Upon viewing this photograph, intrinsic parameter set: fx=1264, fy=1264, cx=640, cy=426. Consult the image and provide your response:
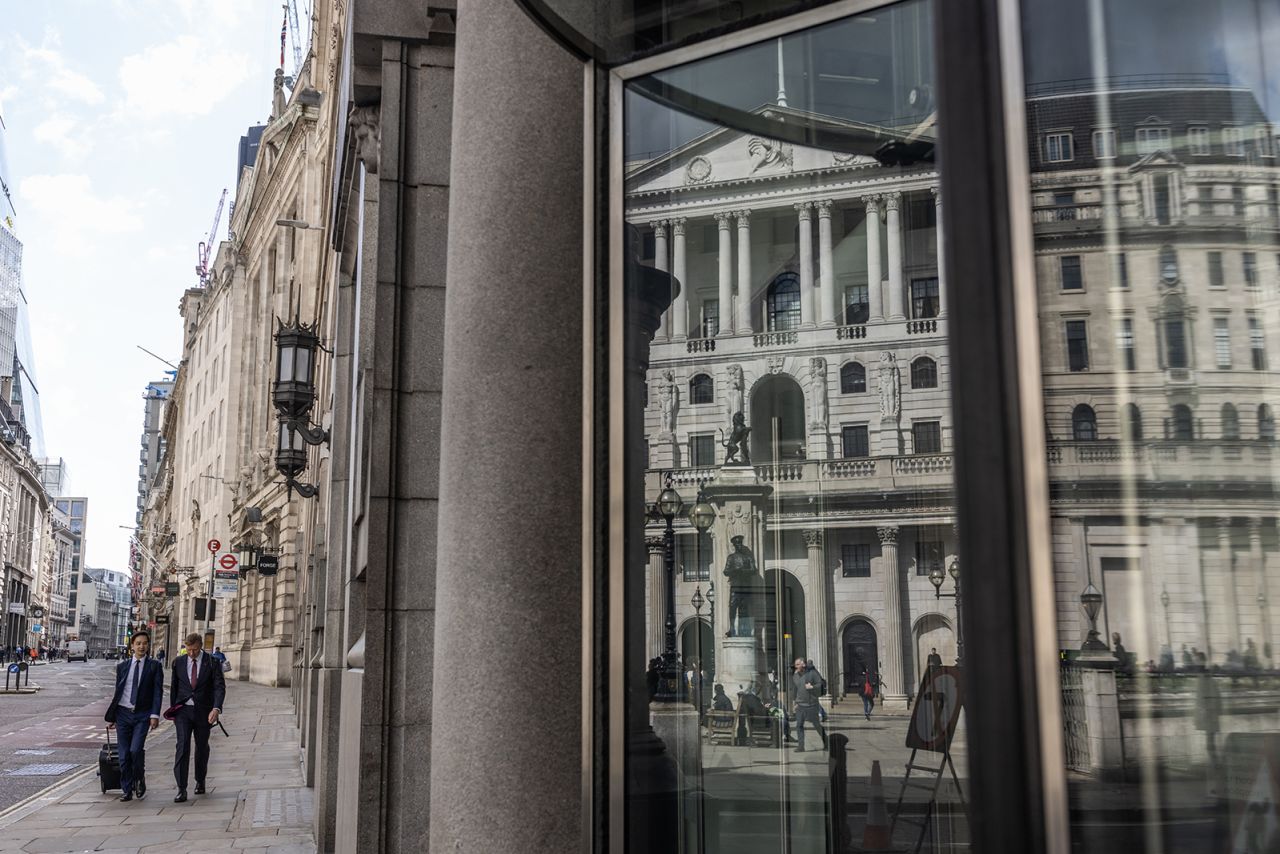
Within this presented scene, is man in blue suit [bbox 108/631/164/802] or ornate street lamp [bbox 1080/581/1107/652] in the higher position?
ornate street lamp [bbox 1080/581/1107/652]

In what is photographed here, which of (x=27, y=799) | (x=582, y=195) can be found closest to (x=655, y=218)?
(x=582, y=195)

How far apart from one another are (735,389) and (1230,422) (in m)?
1.75

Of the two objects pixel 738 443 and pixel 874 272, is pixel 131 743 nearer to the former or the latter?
pixel 738 443

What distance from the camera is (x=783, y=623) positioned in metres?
4.17

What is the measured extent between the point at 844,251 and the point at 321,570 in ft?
43.7

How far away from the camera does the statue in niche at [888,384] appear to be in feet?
13.5

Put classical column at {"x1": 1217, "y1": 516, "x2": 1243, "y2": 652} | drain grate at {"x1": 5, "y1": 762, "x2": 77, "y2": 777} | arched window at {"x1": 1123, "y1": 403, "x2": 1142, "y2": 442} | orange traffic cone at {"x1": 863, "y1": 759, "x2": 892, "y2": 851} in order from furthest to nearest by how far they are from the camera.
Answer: drain grate at {"x1": 5, "y1": 762, "x2": 77, "y2": 777} < orange traffic cone at {"x1": 863, "y1": 759, "x2": 892, "y2": 851} < arched window at {"x1": 1123, "y1": 403, "x2": 1142, "y2": 442} < classical column at {"x1": 1217, "y1": 516, "x2": 1243, "y2": 652}

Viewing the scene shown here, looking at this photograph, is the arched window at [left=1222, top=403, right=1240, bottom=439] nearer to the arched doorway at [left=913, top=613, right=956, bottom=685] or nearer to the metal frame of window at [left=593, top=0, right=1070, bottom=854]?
the metal frame of window at [left=593, top=0, right=1070, bottom=854]

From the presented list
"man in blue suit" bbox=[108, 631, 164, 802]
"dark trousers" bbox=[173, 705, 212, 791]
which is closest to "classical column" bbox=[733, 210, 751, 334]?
Result: "man in blue suit" bbox=[108, 631, 164, 802]

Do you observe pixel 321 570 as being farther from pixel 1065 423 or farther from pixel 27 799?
pixel 1065 423

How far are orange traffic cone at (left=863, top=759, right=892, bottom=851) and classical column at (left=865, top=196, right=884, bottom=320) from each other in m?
1.45

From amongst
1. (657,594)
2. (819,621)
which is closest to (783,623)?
(819,621)

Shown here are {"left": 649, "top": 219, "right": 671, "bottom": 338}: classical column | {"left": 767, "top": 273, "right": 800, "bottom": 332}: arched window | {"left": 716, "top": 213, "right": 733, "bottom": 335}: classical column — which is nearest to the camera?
{"left": 767, "top": 273, "right": 800, "bottom": 332}: arched window

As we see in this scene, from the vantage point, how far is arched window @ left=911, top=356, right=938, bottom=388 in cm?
405
